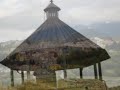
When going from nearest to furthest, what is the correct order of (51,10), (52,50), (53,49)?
1. (53,49)
2. (52,50)
3. (51,10)

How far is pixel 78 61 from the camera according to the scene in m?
34.1

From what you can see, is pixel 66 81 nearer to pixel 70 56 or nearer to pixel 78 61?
pixel 70 56

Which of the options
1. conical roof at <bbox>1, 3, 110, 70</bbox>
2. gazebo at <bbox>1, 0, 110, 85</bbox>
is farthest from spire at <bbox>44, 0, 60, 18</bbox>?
conical roof at <bbox>1, 3, 110, 70</bbox>

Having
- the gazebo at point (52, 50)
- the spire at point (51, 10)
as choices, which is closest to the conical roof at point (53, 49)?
the gazebo at point (52, 50)

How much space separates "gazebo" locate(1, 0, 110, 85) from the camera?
28656 millimetres

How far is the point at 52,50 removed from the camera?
2830cm

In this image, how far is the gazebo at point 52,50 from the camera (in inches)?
1128

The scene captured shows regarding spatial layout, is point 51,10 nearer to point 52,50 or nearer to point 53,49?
point 52,50

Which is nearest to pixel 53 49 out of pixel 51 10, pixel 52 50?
pixel 52 50

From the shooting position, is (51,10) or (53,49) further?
(51,10)

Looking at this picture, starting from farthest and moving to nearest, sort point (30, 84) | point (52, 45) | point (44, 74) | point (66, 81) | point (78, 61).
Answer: point (78, 61), point (44, 74), point (52, 45), point (66, 81), point (30, 84)

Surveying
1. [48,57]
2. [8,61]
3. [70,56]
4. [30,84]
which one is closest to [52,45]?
[48,57]

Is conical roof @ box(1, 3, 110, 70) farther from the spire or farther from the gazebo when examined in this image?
the spire

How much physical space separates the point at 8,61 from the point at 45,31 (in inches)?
168
